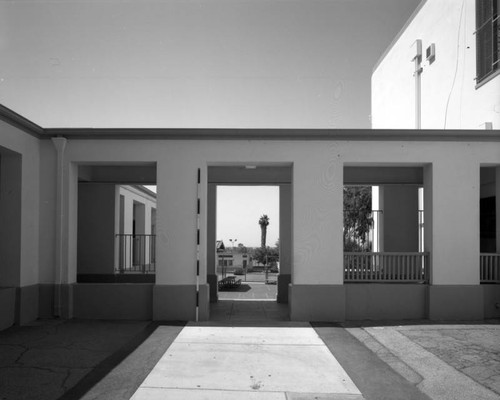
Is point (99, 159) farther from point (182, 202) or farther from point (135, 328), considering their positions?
point (135, 328)

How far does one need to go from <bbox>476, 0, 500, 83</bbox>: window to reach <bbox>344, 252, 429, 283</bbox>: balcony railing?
5.15 meters

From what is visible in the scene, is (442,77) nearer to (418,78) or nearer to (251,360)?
(418,78)

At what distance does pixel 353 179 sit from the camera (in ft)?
39.9

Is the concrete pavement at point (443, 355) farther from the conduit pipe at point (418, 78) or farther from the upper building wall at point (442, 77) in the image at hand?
the conduit pipe at point (418, 78)

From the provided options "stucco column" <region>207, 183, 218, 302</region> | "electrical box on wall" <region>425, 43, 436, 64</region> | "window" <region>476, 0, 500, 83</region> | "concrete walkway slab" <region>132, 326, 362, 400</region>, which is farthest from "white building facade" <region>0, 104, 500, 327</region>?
"electrical box on wall" <region>425, 43, 436, 64</region>

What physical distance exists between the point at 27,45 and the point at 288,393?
8.60m

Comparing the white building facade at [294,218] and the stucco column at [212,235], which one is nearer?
the white building facade at [294,218]

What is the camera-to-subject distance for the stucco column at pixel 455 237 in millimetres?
9344

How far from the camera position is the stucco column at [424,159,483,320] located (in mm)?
9344

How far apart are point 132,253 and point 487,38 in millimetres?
10669

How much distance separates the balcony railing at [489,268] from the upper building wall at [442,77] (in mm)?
3488

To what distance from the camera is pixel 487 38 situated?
1165 centimetres

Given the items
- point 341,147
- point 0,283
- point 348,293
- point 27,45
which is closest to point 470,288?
point 348,293

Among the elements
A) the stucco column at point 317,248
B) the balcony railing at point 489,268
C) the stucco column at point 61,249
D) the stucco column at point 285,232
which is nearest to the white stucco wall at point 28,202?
the stucco column at point 61,249
